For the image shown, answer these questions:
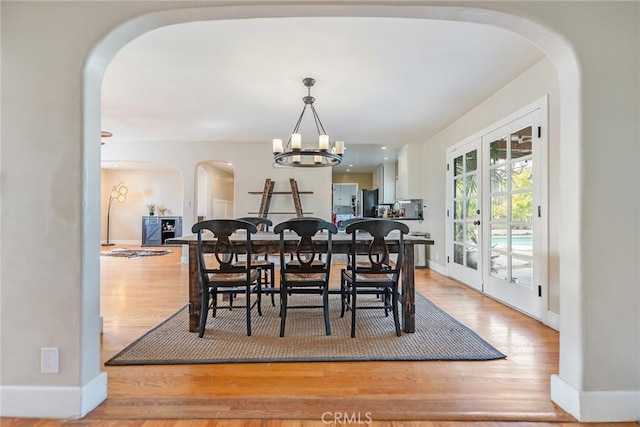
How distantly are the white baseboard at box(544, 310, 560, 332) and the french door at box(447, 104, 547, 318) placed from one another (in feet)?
0.38

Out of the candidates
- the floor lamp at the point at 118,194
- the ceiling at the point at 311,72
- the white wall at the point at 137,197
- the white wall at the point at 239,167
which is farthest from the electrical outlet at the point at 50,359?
the floor lamp at the point at 118,194

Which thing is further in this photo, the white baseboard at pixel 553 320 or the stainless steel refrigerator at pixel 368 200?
the stainless steel refrigerator at pixel 368 200

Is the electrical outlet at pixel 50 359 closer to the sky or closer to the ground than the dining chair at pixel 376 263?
closer to the ground

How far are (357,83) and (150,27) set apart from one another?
7.18ft

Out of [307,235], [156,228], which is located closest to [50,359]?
[307,235]

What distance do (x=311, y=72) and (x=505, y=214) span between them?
2513 mm

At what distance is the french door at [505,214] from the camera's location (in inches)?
119

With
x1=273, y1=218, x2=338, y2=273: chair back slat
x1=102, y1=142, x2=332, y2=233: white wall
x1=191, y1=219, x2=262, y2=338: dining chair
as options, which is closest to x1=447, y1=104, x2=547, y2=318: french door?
x1=273, y1=218, x2=338, y2=273: chair back slat

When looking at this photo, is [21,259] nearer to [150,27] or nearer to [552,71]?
[150,27]

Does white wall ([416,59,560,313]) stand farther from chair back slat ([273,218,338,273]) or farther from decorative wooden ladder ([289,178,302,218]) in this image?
decorative wooden ladder ([289,178,302,218])

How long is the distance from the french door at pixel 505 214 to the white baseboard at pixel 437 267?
45 cm

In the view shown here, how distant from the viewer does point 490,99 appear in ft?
12.3

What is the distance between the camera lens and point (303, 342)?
2438mm
